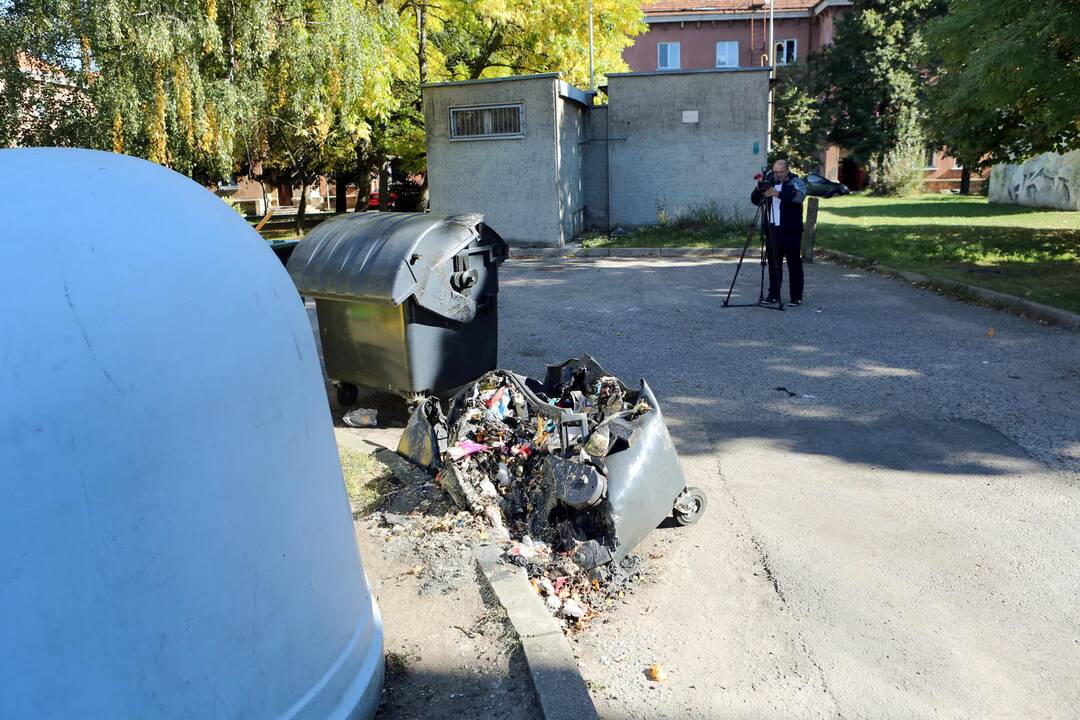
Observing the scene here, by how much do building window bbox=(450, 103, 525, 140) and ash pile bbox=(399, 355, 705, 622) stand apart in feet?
45.8

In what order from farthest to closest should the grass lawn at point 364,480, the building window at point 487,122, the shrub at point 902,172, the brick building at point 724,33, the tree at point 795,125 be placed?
the brick building at point 724,33, the tree at point 795,125, the shrub at point 902,172, the building window at point 487,122, the grass lawn at point 364,480

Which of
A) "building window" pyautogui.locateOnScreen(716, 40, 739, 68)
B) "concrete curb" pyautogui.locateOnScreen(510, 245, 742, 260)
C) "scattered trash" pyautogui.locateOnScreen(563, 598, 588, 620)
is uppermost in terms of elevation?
"building window" pyautogui.locateOnScreen(716, 40, 739, 68)

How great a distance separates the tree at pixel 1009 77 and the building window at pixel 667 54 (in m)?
33.6

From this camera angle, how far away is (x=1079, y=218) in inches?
822

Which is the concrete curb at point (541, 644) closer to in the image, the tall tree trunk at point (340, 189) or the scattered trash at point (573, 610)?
the scattered trash at point (573, 610)

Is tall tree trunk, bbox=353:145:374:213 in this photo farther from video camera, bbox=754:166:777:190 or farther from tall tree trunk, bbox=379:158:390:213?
video camera, bbox=754:166:777:190

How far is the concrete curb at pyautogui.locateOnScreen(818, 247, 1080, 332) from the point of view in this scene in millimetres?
9195

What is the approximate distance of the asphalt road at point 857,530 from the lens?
3.32m

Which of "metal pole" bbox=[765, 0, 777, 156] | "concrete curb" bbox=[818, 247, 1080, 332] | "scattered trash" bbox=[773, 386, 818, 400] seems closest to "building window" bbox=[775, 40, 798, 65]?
"metal pole" bbox=[765, 0, 777, 156]

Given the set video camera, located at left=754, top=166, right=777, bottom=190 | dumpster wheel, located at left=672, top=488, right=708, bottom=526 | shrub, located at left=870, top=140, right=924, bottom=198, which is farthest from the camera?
shrub, located at left=870, top=140, right=924, bottom=198

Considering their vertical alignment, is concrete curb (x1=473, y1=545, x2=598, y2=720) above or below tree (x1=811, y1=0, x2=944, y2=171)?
below

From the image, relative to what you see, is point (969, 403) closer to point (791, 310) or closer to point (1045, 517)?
point (1045, 517)

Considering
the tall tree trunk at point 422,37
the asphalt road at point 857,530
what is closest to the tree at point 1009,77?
the asphalt road at point 857,530

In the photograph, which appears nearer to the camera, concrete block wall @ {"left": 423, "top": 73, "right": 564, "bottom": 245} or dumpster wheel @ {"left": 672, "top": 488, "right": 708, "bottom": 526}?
dumpster wheel @ {"left": 672, "top": 488, "right": 708, "bottom": 526}
